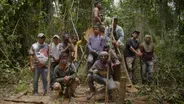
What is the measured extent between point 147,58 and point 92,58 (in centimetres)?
177

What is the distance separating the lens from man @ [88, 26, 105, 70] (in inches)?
355

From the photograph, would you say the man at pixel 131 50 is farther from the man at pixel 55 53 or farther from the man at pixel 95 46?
the man at pixel 55 53

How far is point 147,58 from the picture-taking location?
969 centimetres

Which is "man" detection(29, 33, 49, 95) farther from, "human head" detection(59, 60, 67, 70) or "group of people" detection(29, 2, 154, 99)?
"human head" detection(59, 60, 67, 70)

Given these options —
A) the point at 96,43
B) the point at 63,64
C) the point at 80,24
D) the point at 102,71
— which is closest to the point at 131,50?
the point at 96,43

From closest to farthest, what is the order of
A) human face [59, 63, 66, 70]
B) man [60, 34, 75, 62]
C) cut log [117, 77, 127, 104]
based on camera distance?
cut log [117, 77, 127, 104] < human face [59, 63, 66, 70] < man [60, 34, 75, 62]

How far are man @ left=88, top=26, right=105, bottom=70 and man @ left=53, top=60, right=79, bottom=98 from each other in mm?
958

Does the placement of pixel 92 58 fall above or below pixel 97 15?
below

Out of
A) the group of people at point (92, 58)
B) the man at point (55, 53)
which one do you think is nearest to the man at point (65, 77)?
the group of people at point (92, 58)

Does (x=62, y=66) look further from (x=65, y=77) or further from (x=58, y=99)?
(x=58, y=99)

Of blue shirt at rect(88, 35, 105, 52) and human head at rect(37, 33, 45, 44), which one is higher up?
human head at rect(37, 33, 45, 44)

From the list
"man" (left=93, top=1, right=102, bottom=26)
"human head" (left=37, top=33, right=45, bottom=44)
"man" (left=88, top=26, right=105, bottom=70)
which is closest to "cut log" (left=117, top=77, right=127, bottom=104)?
"man" (left=88, top=26, right=105, bottom=70)

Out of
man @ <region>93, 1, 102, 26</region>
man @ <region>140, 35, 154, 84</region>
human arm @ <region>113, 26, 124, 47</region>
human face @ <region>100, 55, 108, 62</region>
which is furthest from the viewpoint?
man @ <region>93, 1, 102, 26</region>

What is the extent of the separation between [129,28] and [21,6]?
489cm
